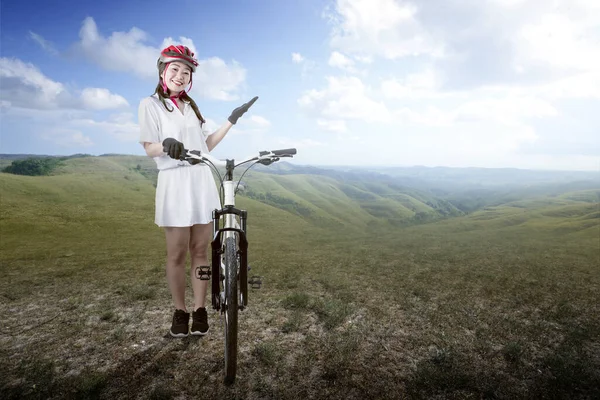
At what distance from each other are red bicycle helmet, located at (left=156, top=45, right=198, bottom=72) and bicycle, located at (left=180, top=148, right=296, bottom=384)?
4.70 ft

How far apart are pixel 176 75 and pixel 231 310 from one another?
327 centimetres

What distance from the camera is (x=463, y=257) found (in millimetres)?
11094

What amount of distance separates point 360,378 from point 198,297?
2.69 meters

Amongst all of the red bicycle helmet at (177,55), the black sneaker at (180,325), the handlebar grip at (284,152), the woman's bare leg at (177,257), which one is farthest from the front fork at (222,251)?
the red bicycle helmet at (177,55)

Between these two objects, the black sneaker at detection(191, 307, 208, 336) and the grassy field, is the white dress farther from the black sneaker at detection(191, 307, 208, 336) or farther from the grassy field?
the grassy field

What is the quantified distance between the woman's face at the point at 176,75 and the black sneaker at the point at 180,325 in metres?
3.44

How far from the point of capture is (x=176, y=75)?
4.47m

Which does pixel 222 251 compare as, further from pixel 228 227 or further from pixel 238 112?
pixel 238 112

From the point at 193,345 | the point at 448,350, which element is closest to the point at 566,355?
the point at 448,350

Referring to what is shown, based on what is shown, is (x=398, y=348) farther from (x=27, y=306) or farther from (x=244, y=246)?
(x=27, y=306)

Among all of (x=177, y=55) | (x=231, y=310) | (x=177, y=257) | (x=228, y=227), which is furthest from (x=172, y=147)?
(x=231, y=310)

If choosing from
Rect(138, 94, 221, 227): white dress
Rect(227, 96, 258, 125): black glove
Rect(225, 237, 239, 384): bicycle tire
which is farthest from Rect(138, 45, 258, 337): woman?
Rect(225, 237, 239, 384): bicycle tire

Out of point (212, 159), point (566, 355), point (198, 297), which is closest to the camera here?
point (212, 159)

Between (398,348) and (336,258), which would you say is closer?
(398,348)
